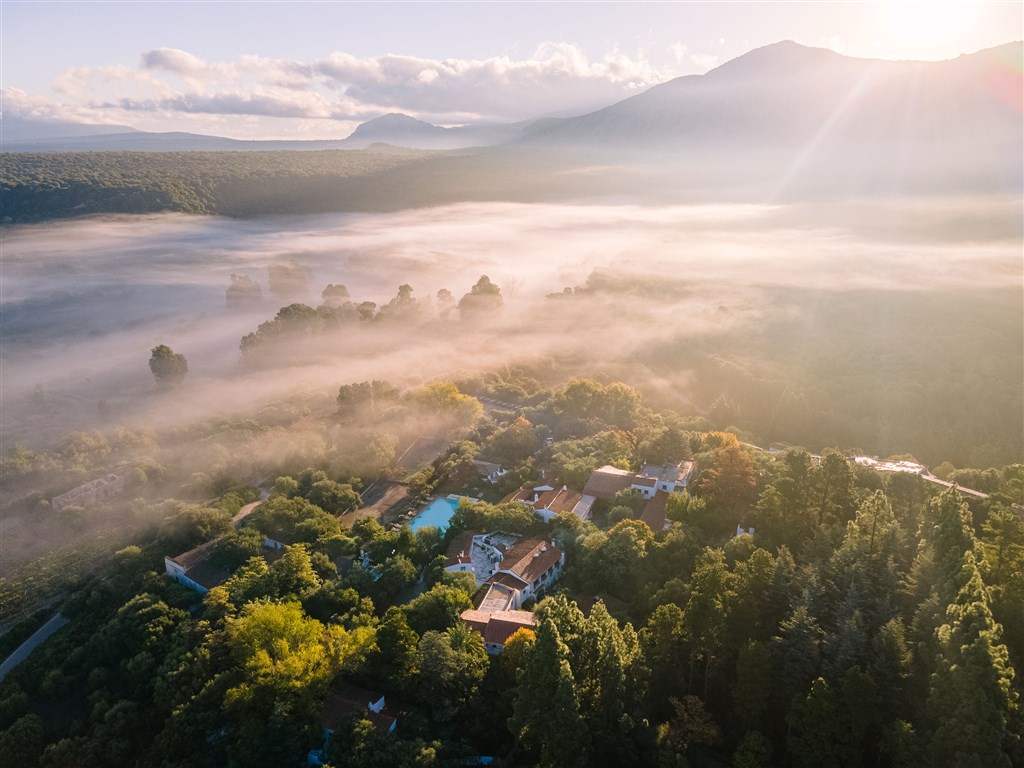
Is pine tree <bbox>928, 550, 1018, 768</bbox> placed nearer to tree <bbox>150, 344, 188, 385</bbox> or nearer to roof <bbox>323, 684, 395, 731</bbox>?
roof <bbox>323, 684, 395, 731</bbox>

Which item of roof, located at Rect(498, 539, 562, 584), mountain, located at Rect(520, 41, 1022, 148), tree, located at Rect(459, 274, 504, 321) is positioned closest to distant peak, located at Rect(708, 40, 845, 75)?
mountain, located at Rect(520, 41, 1022, 148)

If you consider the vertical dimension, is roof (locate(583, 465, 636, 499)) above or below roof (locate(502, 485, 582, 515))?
above

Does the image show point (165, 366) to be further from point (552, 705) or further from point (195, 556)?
point (552, 705)

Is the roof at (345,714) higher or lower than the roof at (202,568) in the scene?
higher

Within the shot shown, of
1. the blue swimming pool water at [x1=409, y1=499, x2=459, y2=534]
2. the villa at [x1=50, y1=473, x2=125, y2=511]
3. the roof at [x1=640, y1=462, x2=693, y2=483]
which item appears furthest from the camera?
the villa at [x1=50, y1=473, x2=125, y2=511]

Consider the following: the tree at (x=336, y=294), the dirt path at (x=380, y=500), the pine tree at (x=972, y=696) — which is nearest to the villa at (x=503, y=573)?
the dirt path at (x=380, y=500)

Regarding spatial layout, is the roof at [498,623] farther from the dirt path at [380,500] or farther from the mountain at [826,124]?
the mountain at [826,124]

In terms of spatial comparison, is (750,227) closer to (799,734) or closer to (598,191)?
(598,191)
